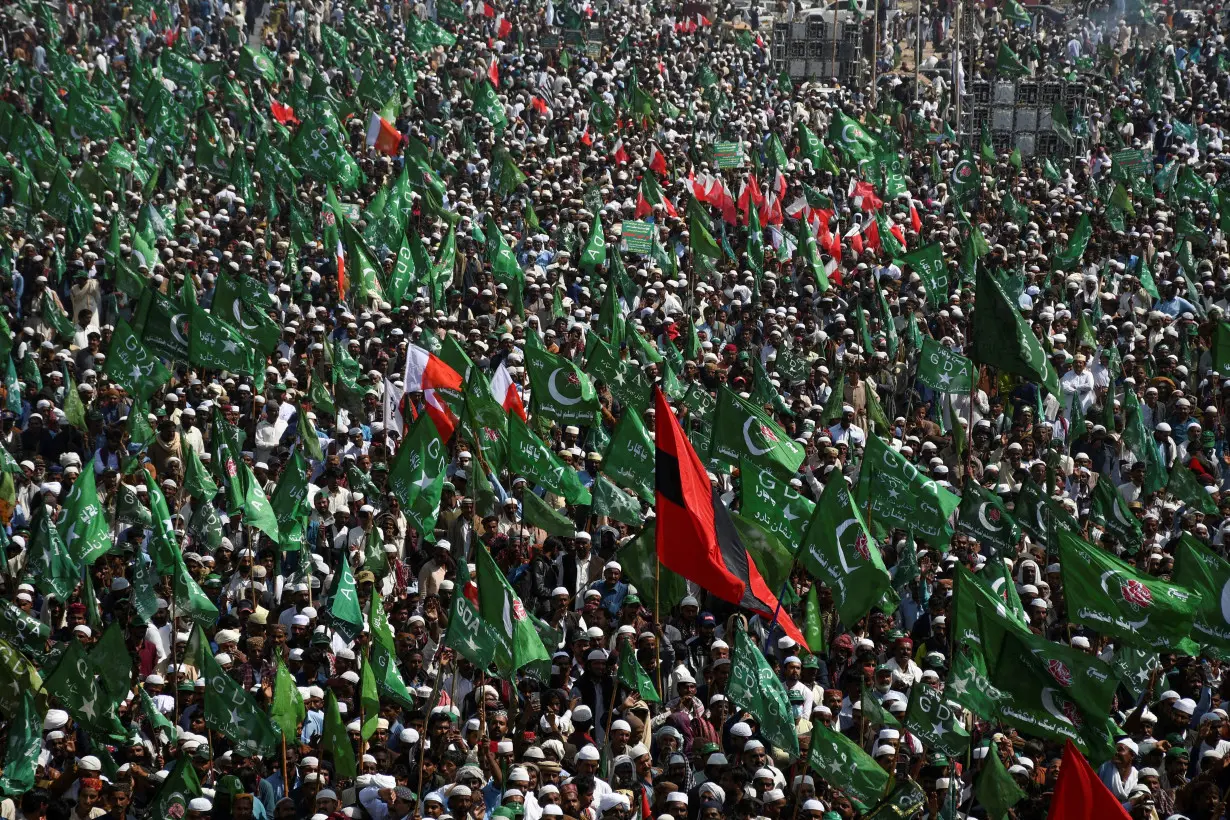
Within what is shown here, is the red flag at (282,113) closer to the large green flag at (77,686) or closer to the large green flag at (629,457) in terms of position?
the large green flag at (629,457)

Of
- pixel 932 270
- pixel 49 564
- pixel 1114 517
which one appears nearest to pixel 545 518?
pixel 49 564

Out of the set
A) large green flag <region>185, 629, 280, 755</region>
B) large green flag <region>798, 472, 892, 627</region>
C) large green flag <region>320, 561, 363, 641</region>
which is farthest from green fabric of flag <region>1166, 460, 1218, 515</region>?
large green flag <region>185, 629, 280, 755</region>

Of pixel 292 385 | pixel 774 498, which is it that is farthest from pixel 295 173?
pixel 774 498

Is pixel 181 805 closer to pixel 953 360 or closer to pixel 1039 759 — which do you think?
pixel 1039 759

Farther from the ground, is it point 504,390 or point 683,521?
point 683,521

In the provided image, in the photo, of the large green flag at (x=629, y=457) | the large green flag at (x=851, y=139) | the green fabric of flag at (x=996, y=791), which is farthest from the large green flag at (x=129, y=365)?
the large green flag at (x=851, y=139)

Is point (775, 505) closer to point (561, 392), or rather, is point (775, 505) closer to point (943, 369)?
point (561, 392)

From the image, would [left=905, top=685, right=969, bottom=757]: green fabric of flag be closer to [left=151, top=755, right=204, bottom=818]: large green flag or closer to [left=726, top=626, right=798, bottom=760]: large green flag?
[left=726, top=626, right=798, bottom=760]: large green flag
